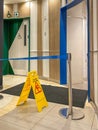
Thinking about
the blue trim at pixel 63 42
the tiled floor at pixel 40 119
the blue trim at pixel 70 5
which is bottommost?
the tiled floor at pixel 40 119

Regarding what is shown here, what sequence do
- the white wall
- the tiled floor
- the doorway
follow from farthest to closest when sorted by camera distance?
the white wall
the doorway
the tiled floor

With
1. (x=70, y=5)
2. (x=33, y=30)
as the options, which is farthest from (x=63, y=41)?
(x=33, y=30)

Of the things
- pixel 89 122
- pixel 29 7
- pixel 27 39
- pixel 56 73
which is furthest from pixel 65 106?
pixel 29 7

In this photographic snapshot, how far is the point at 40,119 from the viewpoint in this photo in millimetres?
2492

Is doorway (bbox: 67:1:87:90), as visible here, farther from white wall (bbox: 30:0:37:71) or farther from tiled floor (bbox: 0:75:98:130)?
tiled floor (bbox: 0:75:98:130)

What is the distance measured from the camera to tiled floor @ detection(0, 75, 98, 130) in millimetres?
2228

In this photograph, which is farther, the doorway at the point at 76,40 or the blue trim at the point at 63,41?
the doorway at the point at 76,40

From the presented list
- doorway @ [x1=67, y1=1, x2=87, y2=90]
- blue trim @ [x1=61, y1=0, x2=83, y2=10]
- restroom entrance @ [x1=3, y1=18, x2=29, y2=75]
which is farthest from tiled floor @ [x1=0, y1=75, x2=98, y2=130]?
restroom entrance @ [x1=3, y1=18, x2=29, y2=75]

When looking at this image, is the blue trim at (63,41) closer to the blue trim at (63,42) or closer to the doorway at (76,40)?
the blue trim at (63,42)

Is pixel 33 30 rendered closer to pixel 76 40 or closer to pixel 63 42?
pixel 63 42

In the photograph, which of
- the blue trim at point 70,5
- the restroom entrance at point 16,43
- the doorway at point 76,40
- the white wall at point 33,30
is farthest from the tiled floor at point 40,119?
the restroom entrance at point 16,43

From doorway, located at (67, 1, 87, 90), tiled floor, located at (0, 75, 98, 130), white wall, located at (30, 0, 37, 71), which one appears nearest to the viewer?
tiled floor, located at (0, 75, 98, 130)

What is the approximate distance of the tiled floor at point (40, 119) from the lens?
7.31 feet

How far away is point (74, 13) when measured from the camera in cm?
520
